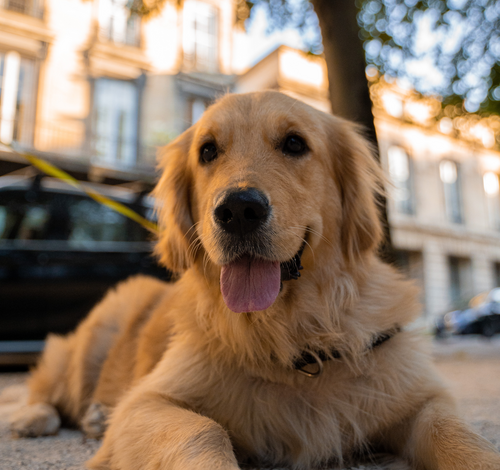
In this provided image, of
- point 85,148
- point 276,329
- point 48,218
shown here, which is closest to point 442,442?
point 276,329

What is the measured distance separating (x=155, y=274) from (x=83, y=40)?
54.0ft

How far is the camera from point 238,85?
21.2m

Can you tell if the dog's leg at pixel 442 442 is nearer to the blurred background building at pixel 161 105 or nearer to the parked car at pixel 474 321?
the blurred background building at pixel 161 105

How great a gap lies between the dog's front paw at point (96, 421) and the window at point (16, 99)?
16.8m

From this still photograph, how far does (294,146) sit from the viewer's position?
2.28 m

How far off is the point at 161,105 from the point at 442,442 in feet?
65.2

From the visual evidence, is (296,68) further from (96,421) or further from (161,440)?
(161,440)

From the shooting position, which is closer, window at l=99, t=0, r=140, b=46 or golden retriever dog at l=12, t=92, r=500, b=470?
golden retriever dog at l=12, t=92, r=500, b=470

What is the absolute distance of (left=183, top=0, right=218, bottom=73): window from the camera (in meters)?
20.8

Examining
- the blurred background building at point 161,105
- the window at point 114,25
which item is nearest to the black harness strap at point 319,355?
the blurred background building at point 161,105

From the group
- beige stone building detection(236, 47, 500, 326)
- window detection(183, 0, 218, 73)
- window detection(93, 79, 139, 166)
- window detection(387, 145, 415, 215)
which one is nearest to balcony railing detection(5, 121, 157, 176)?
window detection(93, 79, 139, 166)

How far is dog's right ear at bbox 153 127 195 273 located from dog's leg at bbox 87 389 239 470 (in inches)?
31.0

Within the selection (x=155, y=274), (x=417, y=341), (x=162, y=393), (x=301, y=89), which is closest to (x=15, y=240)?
(x=155, y=274)

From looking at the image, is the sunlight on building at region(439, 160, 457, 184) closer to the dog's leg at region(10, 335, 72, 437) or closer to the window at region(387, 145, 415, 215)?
the window at region(387, 145, 415, 215)
